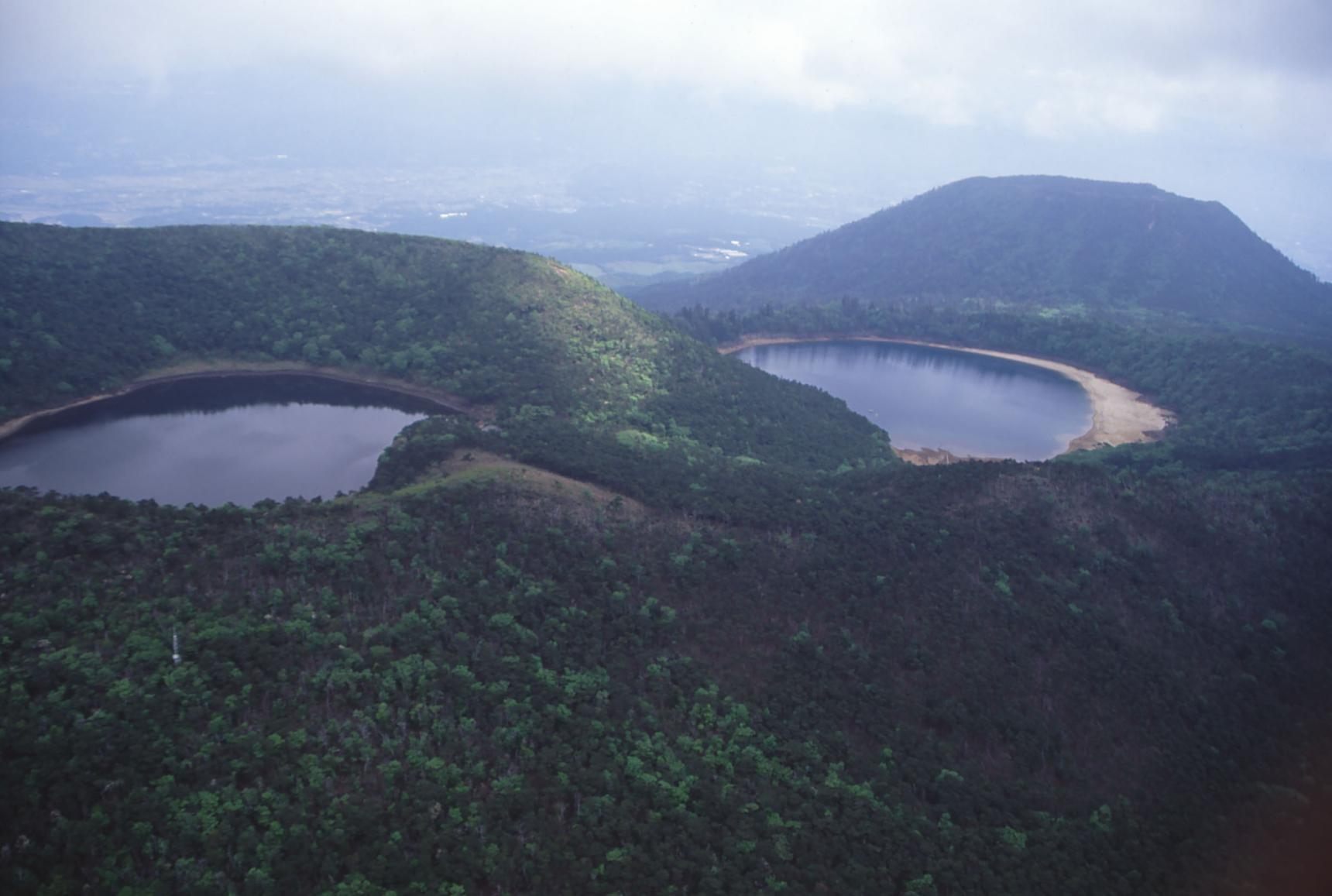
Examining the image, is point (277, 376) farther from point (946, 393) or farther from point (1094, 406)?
point (1094, 406)

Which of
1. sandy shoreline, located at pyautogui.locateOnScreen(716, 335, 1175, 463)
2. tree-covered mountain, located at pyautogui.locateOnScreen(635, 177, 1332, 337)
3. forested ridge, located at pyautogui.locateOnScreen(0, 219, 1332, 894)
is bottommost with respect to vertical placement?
forested ridge, located at pyautogui.locateOnScreen(0, 219, 1332, 894)

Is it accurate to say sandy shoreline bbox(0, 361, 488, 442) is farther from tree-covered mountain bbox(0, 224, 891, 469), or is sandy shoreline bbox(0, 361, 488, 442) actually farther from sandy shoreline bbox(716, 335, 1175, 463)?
sandy shoreline bbox(716, 335, 1175, 463)

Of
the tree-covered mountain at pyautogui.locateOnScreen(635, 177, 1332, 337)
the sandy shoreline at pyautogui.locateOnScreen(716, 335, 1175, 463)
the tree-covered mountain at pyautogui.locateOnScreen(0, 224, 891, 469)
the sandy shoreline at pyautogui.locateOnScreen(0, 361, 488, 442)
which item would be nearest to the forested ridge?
the tree-covered mountain at pyautogui.locateOnScreen(0, 224, 891, 469)

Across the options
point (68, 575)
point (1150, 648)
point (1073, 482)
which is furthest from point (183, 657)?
point (1073, 482)

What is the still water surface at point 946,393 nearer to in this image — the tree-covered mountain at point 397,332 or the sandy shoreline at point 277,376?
the tree-covered mountain at point 397,332

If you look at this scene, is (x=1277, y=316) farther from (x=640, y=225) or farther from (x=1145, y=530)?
(x=640, y=225)

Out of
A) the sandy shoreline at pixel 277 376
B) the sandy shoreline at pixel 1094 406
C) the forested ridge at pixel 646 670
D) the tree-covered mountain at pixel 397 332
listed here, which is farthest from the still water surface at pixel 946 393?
the sandy shoreline at pixel 277 376
